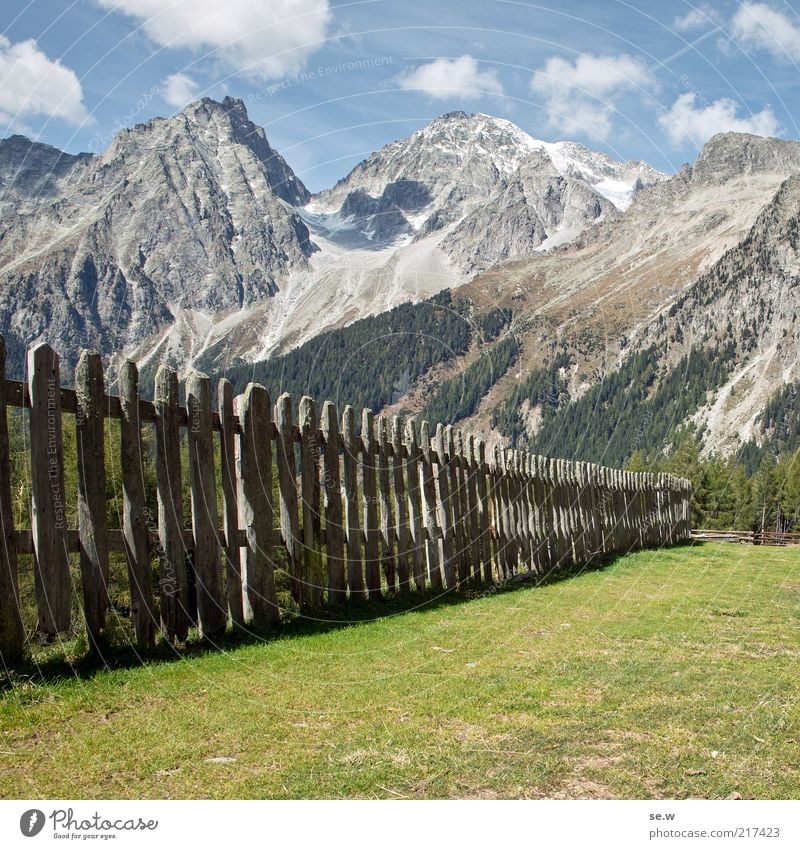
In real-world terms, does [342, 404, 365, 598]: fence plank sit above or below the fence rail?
above

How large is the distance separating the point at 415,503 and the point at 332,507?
2769 millimetres

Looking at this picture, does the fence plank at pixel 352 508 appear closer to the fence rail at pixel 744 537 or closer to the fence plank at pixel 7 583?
the fence plank at pixel 7 583

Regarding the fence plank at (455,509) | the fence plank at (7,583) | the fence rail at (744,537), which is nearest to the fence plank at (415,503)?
the fence plank at (455,509)

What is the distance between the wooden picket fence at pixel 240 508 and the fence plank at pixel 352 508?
0.07 ft

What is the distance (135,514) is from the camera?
8.28m

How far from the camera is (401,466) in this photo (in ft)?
45.5

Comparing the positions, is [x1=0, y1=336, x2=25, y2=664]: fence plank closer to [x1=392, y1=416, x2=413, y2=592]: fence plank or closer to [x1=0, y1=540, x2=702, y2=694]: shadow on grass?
[x1=0, y1=540, x2=702, y2=694]: shadow on grass

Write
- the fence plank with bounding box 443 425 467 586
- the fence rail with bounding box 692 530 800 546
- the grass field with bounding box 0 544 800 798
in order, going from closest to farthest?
the grass field with bounding box 0 544 800 798 < the fence plank with bounding box 443 425 467 586 < the fence rail with bounding box 692 530 800 546

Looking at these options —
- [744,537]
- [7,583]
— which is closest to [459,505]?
[7,583]

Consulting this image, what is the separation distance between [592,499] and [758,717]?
17.5 m

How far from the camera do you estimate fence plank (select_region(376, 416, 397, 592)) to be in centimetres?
1302

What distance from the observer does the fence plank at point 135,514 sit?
8.23 m

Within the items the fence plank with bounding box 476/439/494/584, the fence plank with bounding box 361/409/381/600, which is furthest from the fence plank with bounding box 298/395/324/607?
the fence plank with bounding box 476/439/494/584

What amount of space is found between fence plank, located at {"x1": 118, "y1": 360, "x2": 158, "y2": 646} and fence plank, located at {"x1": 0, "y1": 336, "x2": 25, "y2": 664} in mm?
1289
